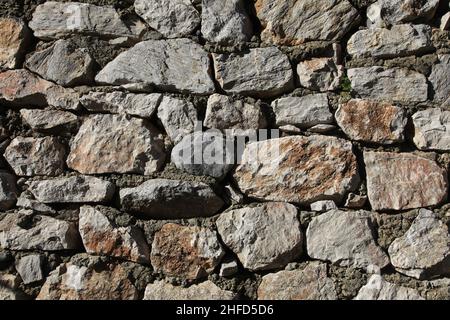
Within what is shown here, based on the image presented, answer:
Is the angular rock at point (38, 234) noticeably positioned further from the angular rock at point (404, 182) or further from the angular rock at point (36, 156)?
the angular rock at point (404, 182)

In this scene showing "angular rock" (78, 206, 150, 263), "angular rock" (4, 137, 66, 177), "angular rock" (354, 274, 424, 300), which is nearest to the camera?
"angular rock" (354, 274, 424, 300)

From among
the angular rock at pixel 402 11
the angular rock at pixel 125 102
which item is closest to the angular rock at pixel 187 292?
the angular rock at pixel 125 102

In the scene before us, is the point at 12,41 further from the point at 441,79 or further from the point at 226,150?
the point at 441,79

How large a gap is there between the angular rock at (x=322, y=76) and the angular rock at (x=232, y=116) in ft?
0.67

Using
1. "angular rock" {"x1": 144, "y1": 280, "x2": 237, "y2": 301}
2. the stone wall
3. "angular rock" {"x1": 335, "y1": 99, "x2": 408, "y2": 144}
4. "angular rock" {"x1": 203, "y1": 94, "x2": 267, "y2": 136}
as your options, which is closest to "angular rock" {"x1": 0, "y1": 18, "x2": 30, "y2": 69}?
the stone wall

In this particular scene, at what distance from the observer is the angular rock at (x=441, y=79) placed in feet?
6.73

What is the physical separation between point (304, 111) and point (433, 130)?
44 cm

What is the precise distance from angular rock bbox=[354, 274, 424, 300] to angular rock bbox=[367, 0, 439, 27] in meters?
0.91

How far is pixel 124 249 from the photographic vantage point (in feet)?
6.59

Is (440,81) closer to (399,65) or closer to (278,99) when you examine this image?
(399,65)

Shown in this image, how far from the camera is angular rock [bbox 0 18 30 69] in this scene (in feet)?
7.22

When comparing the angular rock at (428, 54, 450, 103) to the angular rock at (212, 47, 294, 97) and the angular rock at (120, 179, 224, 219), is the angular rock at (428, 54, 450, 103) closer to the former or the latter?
Answer: the angular rock at (212, 47, 294, 97)

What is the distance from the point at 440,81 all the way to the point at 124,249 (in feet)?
4.07

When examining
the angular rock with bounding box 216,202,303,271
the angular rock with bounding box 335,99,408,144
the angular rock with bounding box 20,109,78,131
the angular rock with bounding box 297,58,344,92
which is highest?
the angular rock with bounding box 297,58,344,92
